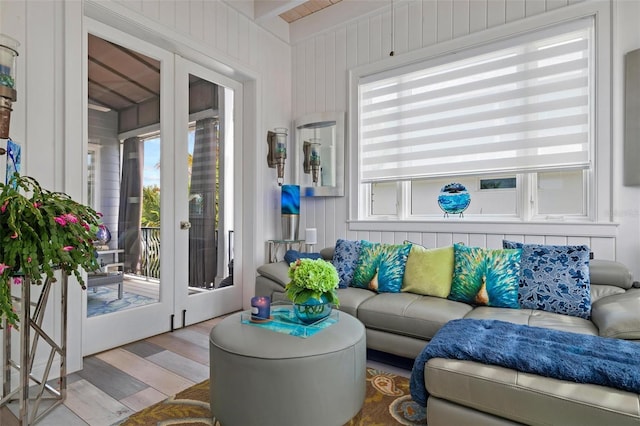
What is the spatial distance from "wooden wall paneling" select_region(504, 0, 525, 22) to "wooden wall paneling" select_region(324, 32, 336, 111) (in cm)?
172

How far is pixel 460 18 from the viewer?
3215 mm

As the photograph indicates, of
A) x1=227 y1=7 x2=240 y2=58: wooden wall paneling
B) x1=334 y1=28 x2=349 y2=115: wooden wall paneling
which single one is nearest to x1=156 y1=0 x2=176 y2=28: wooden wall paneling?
x1=227 y1=7 x2=240 y2=58: wooden wall paneling

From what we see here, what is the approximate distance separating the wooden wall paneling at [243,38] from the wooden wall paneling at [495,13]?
7.63 feet

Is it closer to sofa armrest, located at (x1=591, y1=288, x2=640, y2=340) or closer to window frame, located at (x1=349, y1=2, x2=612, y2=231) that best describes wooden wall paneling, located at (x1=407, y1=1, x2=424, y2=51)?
window frame, located at (x1=349, y1=2, x2=612, y2=231)

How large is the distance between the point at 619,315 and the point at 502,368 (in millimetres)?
857

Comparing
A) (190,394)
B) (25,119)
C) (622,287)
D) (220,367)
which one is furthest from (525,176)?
(25,119)

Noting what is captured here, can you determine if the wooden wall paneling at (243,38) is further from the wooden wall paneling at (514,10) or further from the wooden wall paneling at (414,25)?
the wooden wall paneling at (514,10)

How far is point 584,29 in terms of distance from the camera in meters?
2.72

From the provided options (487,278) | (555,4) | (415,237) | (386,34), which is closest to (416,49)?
(386,34)

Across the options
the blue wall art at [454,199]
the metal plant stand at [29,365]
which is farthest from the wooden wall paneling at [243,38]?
the metal plant stand at [29,365]

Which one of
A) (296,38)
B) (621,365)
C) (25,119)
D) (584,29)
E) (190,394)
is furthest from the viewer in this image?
(296,38)

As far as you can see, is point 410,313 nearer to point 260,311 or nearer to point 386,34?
point 260,311

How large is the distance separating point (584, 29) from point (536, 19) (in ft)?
1.14

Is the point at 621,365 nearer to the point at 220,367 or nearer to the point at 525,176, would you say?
the point at 220,367
